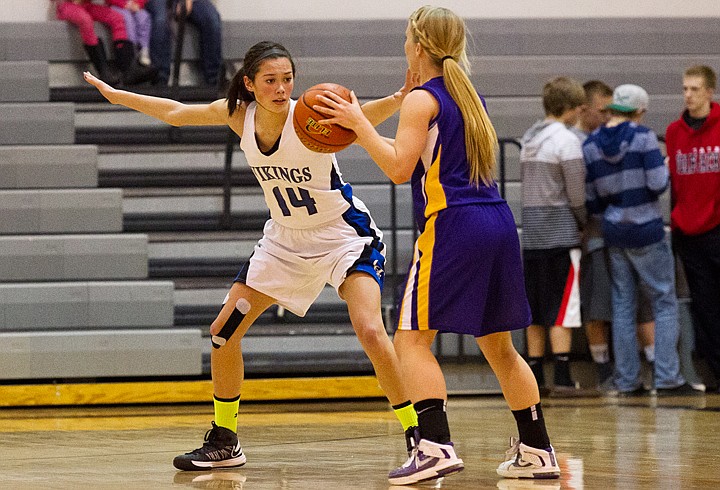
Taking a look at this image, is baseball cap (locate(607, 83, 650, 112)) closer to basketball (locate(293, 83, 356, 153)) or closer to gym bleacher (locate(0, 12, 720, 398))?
gym bleacher (locate(0, 12, 720, 398))

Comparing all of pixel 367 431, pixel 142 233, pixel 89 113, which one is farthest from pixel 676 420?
pixel 89 113

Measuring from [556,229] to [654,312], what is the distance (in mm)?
727

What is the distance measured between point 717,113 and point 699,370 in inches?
58.9

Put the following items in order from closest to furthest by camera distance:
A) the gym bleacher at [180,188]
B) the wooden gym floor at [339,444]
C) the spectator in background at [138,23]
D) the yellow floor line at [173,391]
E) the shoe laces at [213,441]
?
1. the wooden gym floor at [339,444]
2. the shoe laces at [213,441]
3. the yellow floor line at [173,391]
4. the gym bleacher at [180,188]
5. the spectator in background at [138,23]

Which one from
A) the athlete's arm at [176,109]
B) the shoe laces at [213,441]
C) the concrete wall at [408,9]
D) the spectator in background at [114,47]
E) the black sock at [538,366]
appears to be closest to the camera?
the shoe laces at [213,441]

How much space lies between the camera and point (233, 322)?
4.05m

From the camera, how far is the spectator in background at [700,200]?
267 inches

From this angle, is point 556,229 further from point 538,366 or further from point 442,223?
point 442,223

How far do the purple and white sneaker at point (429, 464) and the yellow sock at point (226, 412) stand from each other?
2.77 feet

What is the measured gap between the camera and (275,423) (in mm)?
5621

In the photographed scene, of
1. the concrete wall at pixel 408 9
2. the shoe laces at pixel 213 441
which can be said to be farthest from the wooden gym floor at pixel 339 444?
the concrete wall at pixel 408 9

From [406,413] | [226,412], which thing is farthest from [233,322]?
[406,413]

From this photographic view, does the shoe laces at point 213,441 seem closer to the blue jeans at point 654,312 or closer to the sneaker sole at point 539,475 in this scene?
the sneaker sole at point 539,475

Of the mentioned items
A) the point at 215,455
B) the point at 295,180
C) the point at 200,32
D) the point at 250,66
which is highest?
the point at 200,32
